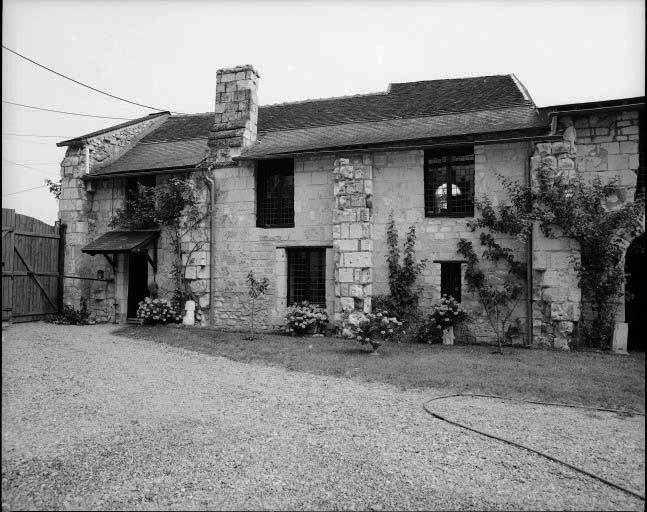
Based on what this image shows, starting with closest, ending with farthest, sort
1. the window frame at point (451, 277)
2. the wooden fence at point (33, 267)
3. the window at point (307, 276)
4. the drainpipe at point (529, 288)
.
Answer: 1. the drainpipe at point (529, 288)
2. the window frame at point (451, 277)
3. the window at point (307, 276)
4. the wooden fence at point (33, 267)

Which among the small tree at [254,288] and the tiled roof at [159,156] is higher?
the tiled roof at [159,156]

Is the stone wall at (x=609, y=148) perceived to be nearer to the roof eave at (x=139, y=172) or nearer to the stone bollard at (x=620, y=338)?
the stone bollard at (x=620, y=338)

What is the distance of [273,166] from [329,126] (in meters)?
2.33

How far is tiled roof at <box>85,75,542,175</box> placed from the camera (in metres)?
11.5

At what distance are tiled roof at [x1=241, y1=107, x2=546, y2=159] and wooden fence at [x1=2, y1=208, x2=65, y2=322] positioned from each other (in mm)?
6515

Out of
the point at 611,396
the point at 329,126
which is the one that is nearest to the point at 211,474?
the point at 611,396

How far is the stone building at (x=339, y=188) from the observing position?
32.2 feet

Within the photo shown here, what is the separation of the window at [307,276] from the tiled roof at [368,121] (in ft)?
9.22

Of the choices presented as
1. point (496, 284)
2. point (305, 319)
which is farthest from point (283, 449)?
point (496, 284)

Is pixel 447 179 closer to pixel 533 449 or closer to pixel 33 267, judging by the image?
pixel 533 449

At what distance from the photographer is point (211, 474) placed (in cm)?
361

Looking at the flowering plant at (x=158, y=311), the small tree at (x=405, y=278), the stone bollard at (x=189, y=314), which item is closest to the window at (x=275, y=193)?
the stone bollard at (x=189, y=314)

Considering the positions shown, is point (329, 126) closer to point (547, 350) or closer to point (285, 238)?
point (285, 238)

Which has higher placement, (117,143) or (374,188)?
(117,143)
